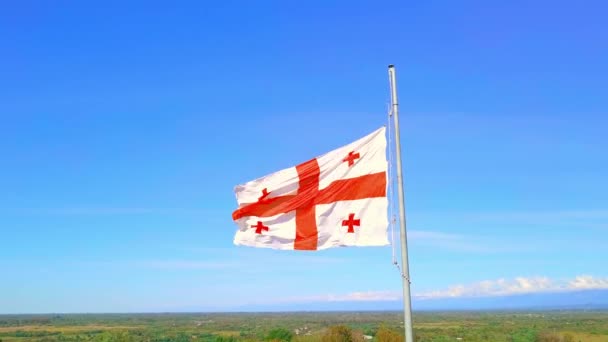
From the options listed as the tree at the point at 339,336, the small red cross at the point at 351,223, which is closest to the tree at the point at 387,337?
the tree at the point at 339,336

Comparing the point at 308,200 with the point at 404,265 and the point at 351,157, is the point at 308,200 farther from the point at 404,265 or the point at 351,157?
the point at 404,265

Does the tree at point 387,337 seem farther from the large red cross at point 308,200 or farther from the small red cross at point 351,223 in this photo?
the small red cross at point 351,223

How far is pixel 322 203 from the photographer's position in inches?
472

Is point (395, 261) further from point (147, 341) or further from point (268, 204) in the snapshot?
point (147, 341)

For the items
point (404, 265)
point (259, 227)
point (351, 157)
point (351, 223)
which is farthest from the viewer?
point (259, 227)

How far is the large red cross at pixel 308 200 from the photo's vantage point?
11719 mm

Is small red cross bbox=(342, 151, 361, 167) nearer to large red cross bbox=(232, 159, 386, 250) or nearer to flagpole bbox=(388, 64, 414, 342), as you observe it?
large red cross bbox=(232, 159, 386, 250)

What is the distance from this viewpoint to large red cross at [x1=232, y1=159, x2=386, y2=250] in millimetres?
11719

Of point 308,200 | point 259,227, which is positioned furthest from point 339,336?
point 308,200

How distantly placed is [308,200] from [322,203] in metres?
0.28

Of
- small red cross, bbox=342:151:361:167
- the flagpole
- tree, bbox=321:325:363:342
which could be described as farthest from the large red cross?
tree, bbox=321:325:363:342

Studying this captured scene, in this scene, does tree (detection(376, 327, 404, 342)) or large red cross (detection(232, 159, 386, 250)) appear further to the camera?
tree (detection(376, 327, 404, 342))

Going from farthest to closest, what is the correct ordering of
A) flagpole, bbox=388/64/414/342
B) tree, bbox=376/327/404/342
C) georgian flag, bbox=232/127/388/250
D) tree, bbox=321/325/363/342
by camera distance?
1. tree, bbox=321/325/363/342
2. tree, bbox=376/327/404/342
3. georgian flag, bbox=232/127/388/250
4. flagpole, bbox=388/64/414/342

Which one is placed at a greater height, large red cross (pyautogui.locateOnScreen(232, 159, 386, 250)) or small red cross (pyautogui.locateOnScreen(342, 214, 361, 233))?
large red cross (pyautogui.locateOnScreen(232, 159, 386, 250))
